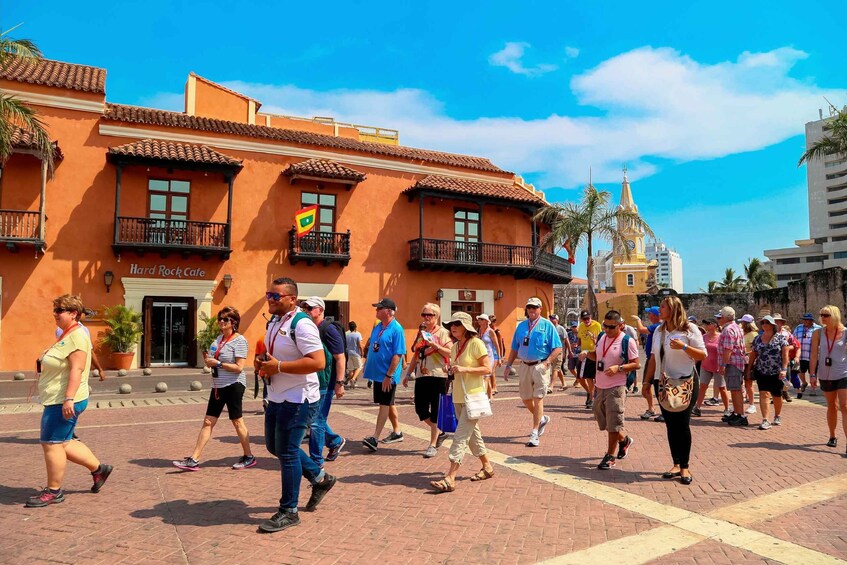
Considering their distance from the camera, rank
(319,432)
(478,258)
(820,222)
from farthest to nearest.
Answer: (820,222), (478,258), (319,432)

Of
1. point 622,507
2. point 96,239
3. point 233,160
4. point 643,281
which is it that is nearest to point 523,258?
point 233,160

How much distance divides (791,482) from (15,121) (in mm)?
20431

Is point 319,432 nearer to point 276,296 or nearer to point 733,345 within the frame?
point 276,296

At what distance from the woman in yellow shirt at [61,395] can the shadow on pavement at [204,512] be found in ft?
2.55

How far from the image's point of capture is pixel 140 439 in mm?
7504

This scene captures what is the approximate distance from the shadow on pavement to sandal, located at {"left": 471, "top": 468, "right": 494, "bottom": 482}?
1919 millimetres

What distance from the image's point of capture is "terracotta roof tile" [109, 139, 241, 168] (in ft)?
59.2

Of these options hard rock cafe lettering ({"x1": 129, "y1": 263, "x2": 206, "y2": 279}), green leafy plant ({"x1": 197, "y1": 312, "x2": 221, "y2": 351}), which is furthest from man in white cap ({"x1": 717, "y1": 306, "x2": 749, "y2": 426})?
hard rock cafe lettering ({"x1": 129, "y1": 263, "x2": 206, "y2": 279})

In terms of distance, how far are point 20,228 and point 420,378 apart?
15.8 metres

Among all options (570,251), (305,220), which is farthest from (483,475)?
(570,251)

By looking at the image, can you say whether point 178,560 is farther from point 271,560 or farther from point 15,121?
point 15,121

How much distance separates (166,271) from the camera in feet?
62.5

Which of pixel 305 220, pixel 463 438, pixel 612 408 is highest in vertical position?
pixel 305 220

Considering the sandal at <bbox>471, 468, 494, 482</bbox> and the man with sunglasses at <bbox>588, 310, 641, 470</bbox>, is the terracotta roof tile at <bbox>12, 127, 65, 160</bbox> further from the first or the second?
the man with sunglasses at <bbox>588, 310, 641, 470</bbox>
